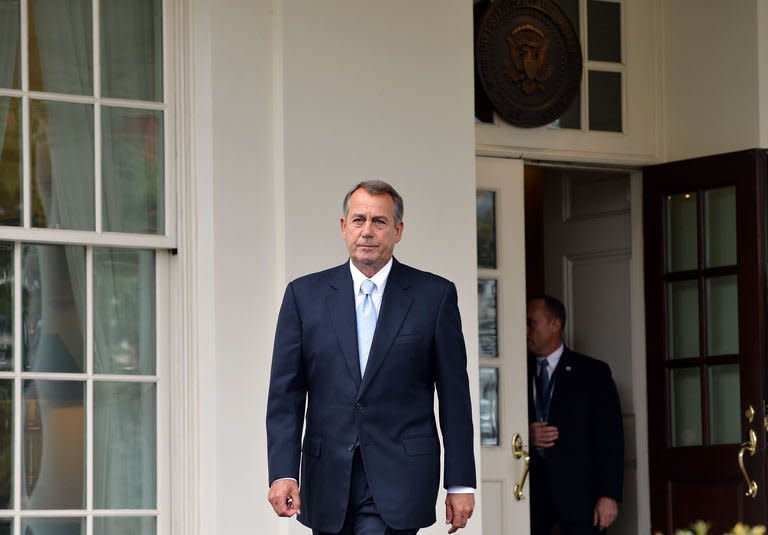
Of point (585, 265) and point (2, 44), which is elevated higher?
point (2, 44)

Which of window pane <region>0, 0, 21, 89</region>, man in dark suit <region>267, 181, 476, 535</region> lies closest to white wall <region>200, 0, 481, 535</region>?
window pane <region>0, 0, 21, 89</region>

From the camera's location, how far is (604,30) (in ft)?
27.7

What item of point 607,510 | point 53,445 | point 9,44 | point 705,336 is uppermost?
point 9,44

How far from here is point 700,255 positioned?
821 cm

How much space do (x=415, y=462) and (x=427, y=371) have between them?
1.05 ft

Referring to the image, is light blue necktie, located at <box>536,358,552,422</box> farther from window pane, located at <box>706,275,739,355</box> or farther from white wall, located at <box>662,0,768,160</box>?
white wall, located at <box>662,0,768,160</box>

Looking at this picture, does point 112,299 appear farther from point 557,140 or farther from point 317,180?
point 557,140

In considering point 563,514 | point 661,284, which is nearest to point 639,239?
point 661,284

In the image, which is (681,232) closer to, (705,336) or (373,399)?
(705,336)

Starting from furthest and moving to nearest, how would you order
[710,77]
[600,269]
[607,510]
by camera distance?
1. [600,269]
2. [607,510]
3. [710,77]

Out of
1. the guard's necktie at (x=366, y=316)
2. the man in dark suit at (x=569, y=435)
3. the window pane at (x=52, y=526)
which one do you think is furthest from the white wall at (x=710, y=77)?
the window pane at (x=52, y=526)

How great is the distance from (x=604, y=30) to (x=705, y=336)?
1.69 m

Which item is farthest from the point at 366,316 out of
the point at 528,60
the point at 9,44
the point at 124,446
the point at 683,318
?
the point at 683,318

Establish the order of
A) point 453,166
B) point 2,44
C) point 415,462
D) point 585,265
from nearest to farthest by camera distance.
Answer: point 415,462 → point 2,44 → point 453,166 → point 585,265
